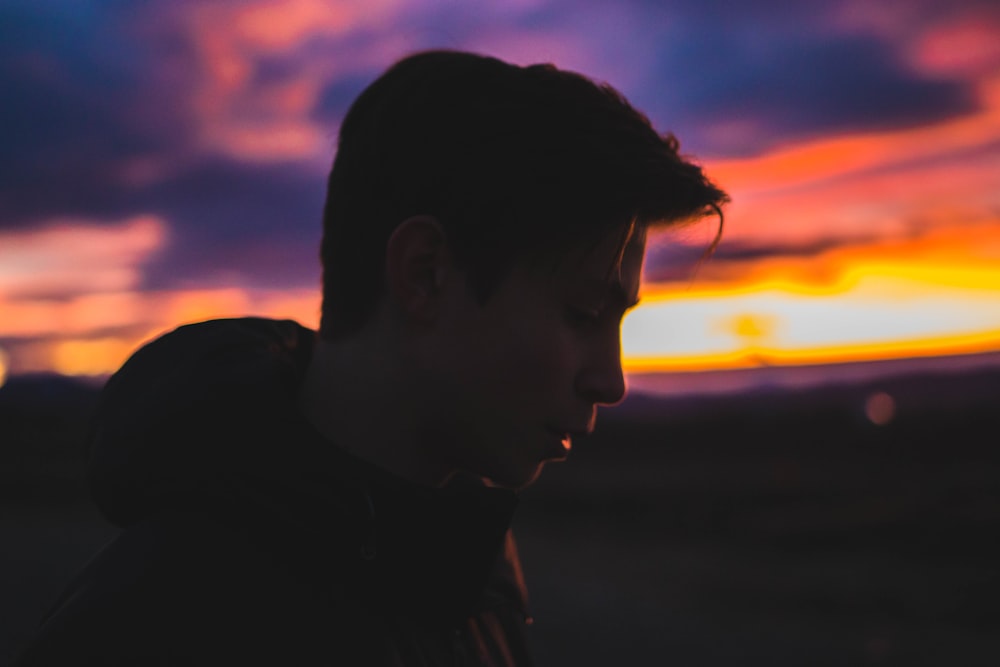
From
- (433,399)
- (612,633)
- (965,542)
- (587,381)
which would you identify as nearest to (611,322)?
(587,381)

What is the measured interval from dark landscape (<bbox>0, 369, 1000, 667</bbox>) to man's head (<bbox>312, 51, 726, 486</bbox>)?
19.6ft

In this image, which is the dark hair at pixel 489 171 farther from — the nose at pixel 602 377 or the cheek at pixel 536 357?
the nose at pixel 602 377

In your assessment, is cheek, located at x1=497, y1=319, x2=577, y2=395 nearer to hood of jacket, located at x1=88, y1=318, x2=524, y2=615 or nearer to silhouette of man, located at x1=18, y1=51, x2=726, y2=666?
silhouette of man, located at x1=18, y1=51, x2=726, y2=666

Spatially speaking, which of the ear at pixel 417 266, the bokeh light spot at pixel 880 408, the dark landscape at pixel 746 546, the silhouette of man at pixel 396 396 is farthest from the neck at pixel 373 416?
the bokeh light spot at pixel 880 408

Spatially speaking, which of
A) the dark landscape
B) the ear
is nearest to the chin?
the ear

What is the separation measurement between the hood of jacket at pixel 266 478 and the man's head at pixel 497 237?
136 mm

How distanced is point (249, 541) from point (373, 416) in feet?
1.08

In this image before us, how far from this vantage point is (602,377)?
5.43ft

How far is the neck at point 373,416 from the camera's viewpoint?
63.9 inches

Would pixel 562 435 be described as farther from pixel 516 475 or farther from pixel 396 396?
pixel 396 396

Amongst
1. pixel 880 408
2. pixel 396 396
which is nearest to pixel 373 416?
pixel 396 396

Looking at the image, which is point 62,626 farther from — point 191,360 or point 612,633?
point 612,633

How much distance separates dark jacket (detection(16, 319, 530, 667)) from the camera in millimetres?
1365

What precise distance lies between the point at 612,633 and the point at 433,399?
23.1 ft
